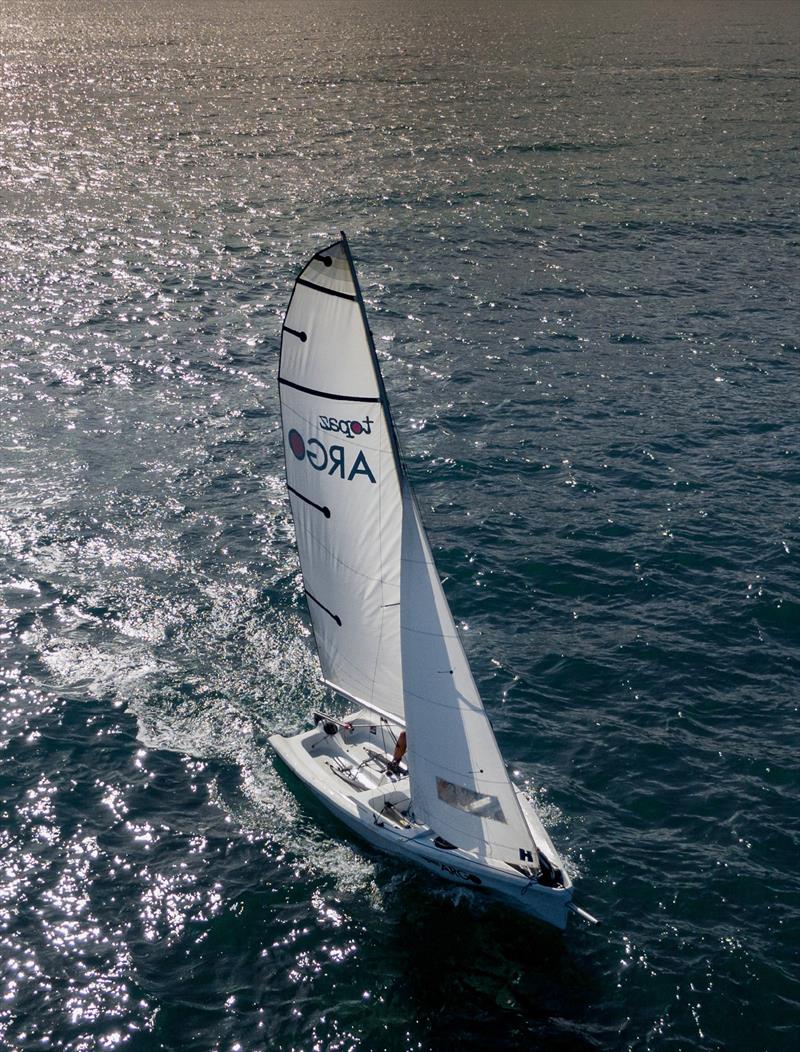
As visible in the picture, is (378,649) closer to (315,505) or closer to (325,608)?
(325,608)

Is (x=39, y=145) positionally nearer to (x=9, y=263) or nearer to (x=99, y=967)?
(x=9, y=263)

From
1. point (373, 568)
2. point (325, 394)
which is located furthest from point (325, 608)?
point (325, 394)

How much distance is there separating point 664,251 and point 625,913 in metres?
52.8

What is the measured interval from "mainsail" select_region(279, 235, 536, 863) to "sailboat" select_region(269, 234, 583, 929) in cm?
4

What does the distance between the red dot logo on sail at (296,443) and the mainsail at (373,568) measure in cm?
5

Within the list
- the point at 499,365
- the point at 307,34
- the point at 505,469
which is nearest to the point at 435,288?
the point at 499,365

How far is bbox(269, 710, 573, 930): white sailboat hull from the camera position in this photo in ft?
81.3

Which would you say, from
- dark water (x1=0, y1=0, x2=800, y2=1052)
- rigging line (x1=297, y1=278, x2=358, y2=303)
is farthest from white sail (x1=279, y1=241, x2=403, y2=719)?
dark water (x1=0, y1=0, x2=800, y2=1052)

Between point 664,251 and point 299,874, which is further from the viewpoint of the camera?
point 664,251

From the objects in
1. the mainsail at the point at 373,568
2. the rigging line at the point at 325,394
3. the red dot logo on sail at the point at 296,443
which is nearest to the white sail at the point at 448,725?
the mainsail at the point at 373,568

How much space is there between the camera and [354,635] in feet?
96.3

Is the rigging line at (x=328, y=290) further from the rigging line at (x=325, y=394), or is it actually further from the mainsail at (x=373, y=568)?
the rigging line at (x=325, y=394)

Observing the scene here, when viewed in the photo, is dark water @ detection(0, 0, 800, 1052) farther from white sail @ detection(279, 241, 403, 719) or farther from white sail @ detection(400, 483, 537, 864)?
white sail @ detection(279, 241, 403, 719)

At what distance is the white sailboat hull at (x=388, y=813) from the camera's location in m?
24.8
